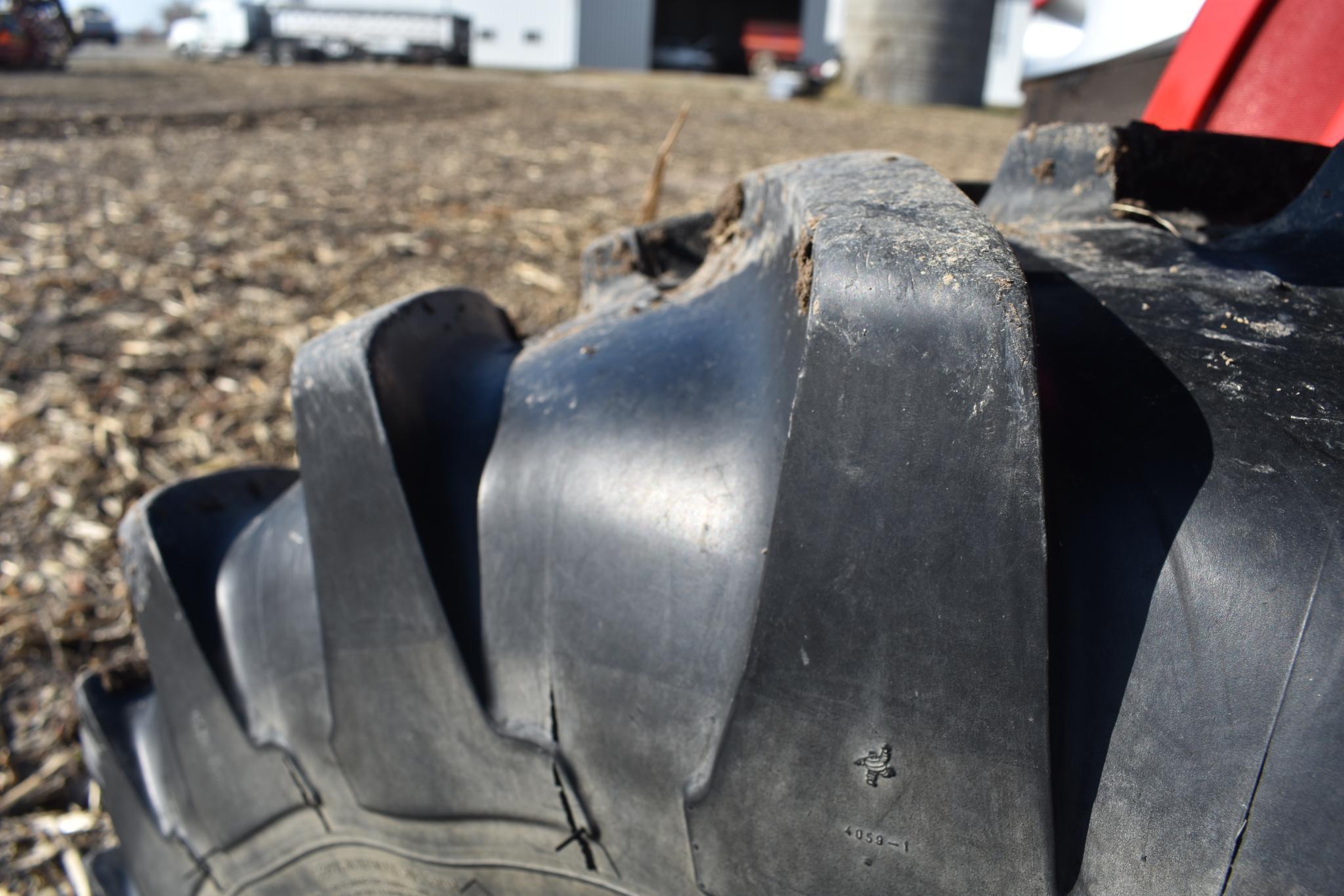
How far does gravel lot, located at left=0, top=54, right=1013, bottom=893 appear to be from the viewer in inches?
78.6

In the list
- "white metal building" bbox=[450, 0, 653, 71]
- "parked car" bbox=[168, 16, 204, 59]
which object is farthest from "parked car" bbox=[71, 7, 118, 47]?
"white metal building" bbox=[450, 0, 653, 71]

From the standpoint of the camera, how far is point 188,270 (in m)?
4.05

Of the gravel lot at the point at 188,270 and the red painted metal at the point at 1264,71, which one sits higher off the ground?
the red painted metal at the point at 1264,71

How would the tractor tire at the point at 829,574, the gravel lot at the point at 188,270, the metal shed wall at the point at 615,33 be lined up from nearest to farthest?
1. the tractor tire at the point at 829,574
2. the gravel lot at the point at 188,270
3. the metal shed wall at the point at 615,33

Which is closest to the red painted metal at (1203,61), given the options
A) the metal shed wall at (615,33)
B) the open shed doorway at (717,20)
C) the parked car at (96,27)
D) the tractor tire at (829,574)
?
the tractor tire at (829,574)

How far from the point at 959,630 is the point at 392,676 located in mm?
450

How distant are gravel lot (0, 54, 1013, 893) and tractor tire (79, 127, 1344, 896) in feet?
3.60

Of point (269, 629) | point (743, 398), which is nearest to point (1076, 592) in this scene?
point (743, 398)

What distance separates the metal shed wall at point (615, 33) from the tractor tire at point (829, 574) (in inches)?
1039

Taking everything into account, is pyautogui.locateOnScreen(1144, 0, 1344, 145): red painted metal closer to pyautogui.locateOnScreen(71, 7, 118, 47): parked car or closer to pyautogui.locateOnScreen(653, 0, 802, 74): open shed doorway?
pyautogui.locateOnScreen(653, 0, 802, 74): open shed doorway

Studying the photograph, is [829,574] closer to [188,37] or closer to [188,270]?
[188,270]

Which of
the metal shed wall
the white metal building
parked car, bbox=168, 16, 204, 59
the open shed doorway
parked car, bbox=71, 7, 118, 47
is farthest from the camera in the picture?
parked car, bbox=71, 7, 118, 47

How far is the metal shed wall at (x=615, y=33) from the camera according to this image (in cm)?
2531

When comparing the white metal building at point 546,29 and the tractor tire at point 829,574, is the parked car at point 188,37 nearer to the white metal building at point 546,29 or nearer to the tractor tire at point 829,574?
the white metal building at point 546,29
